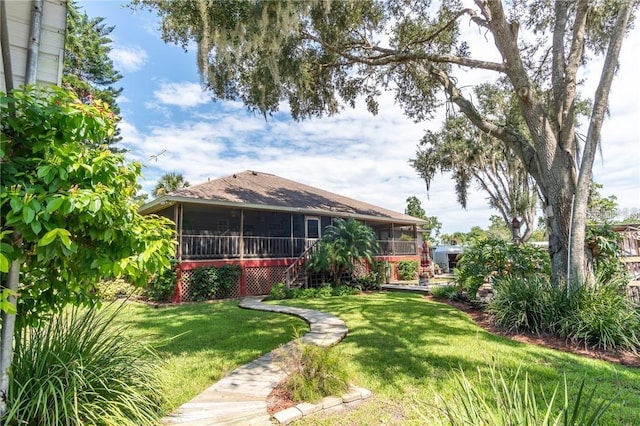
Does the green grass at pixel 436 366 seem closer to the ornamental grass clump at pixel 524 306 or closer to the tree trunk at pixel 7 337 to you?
the ornamental grass clump at pixel 524 306

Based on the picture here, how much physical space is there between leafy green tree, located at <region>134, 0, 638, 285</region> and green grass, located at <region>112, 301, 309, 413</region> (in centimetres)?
592

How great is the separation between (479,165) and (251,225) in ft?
44.9

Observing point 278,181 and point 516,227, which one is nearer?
point 516,227

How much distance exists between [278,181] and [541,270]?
1461 centimetres

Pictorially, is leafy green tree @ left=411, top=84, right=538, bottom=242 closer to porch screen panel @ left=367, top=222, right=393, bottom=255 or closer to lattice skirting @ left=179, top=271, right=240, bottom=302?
porch screen panel @ left=367, top=222, right=393, bottom=255

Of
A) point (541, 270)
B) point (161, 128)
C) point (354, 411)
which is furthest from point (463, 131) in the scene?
point (354, 411)

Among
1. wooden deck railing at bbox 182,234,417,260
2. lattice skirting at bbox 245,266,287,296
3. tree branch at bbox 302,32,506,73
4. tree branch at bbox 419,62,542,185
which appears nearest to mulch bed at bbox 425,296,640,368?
tree branch at bbox 419,62,542,185

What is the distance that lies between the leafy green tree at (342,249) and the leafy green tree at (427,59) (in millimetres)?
4775

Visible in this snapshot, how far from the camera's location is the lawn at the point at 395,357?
11.7ft

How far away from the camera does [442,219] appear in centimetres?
5834

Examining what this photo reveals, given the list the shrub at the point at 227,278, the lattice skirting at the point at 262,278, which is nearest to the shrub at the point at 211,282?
the shrub at the point at 227,278

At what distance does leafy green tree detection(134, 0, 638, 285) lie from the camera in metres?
6.84

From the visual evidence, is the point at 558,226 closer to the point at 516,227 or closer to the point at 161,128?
the point at 516,227

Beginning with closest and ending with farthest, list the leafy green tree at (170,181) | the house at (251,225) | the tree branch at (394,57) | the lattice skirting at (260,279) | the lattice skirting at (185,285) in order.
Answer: the tree branch at (394,57)
the lattice skirting at (185,285)
the house at (251,225)
the lattice skirting at (260,279)
the leafy green tree at (170,181)
